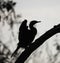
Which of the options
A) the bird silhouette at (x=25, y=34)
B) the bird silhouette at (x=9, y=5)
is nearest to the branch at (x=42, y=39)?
the bird silhouette at (x=25, y=34)

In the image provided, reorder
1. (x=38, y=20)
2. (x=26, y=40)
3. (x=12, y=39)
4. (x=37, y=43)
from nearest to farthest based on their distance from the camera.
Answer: (x=37, y=43), (x=26, y=40), (x=38, y=20), (x=12, y=39)

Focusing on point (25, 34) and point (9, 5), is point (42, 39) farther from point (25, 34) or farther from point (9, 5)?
point (9, 5)

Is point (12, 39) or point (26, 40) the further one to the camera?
point (12, 39)

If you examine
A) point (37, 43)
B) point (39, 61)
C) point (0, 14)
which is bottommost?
point (39, 61)

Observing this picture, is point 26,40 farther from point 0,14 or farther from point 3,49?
point 0,14

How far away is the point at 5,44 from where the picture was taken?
1739 mm

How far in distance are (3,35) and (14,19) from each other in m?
0.17

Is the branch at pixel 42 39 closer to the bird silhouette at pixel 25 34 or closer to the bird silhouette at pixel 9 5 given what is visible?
the bird silhouette at pixel 25 34

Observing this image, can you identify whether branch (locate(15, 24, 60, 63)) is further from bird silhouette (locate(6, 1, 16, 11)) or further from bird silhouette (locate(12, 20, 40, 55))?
bird silhouette (locate(6, 1, 16, 11))

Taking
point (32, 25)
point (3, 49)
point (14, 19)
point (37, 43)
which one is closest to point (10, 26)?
point (14, 19)

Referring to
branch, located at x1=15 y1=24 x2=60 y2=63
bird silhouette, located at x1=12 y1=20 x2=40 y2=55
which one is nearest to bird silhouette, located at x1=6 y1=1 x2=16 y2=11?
bird silhouette, located at x1=12 y1=20 x2=40 y2=55

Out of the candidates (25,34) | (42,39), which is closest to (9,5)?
(25,34)

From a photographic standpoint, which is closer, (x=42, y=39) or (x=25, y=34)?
(x=42, y=39)

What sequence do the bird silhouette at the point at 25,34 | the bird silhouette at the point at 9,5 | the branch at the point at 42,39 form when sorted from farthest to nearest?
the bird silhouette at the point at 9,5
the bird silhouette at the point at 25,34
the branch at the point at 42,39
